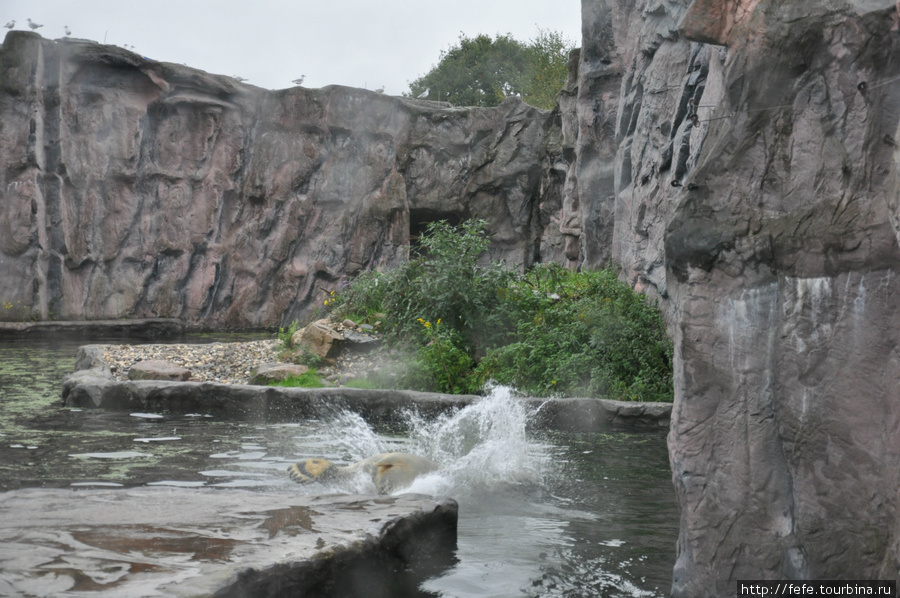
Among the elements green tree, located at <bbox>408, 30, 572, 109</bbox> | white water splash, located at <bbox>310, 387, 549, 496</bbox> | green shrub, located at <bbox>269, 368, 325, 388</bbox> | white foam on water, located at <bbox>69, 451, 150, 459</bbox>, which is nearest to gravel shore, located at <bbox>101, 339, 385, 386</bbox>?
green shrub, located at <bbox>269, 368, 325, 388</bbox>

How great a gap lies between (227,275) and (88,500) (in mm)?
18558

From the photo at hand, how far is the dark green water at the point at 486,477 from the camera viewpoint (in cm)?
416

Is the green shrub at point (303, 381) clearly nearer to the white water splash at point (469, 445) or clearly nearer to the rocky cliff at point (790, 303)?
the white water splash at point (469, 445)

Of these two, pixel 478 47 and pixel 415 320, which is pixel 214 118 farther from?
pixel 478 47

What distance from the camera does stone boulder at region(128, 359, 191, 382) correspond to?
1011cm

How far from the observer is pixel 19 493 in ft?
14.7

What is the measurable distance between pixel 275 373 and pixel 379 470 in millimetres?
4707

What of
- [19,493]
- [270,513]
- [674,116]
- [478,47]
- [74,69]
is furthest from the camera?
[478,47]

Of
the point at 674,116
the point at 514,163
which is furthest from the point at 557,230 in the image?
the point at 674,116

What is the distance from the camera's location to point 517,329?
34.0 ft

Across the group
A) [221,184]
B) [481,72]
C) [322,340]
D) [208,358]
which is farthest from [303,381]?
[481,72]

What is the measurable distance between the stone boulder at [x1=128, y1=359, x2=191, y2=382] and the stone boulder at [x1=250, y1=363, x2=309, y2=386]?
85 cm

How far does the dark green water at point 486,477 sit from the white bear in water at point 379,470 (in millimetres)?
173

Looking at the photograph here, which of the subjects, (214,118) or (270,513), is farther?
(214,118)
